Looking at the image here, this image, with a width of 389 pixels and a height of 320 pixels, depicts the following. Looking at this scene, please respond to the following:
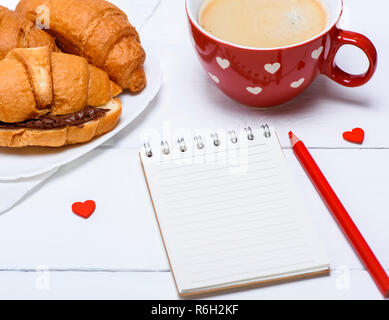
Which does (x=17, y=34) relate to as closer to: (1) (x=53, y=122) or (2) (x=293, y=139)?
(1) (x=53, y=122)

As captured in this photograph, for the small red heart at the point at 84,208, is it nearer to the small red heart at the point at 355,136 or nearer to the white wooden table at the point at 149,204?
the white wooden table at the point at 149,204

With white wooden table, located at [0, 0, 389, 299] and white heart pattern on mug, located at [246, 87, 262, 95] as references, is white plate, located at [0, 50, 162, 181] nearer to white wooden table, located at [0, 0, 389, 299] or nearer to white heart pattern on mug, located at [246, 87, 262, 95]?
white wooden table, located at [0, 0, 389, 299]

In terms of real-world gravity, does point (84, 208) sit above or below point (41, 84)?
below

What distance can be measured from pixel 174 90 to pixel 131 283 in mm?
438

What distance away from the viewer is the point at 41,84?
0.88 m

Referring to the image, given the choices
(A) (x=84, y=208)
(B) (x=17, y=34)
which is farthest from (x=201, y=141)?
(B) (x=17, y=34)

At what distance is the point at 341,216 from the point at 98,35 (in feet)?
1.80

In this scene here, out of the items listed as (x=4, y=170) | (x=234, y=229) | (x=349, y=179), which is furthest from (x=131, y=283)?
(x=349, y=179)

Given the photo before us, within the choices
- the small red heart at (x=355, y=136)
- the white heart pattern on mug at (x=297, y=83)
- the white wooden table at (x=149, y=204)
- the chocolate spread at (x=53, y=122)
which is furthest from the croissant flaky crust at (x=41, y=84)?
the small red heart at (x=355, y=136)

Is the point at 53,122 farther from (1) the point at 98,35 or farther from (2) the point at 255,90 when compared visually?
(2) the point at 255,90

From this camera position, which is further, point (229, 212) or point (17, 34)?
point (17, 34)

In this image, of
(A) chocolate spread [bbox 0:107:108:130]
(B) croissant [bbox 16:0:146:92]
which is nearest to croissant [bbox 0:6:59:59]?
(B) croissant [bbox 16:0:146:92]

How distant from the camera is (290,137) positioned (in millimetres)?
957

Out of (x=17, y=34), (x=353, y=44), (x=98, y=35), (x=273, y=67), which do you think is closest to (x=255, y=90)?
(x=273, y=67)
